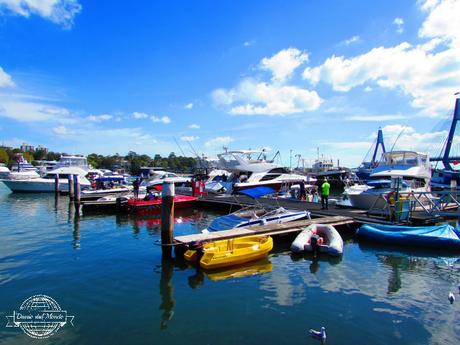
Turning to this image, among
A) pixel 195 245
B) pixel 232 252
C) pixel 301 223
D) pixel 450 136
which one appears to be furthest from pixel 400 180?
pixel 450 136

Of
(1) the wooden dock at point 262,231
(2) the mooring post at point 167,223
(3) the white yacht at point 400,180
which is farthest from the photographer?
(3) the white yacht at point 400,180

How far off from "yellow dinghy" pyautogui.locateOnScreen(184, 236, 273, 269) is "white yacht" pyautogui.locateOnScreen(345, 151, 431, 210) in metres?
11.0

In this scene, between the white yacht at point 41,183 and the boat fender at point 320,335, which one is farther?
the white yacht at point 41,183

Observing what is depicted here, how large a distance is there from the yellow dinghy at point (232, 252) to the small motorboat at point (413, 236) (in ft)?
17.9

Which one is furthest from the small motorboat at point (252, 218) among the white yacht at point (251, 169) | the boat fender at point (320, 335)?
the white yacht at point (251, 169)

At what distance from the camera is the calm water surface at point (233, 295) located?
7316mm

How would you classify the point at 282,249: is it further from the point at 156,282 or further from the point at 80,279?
the point at 80,279

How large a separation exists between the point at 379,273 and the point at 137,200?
19.3 meters

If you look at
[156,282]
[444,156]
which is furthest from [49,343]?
[444,156]

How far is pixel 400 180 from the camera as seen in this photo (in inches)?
844

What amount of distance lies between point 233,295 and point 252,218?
23.8 feet

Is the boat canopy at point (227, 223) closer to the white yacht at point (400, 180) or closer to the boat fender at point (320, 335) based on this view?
the boat fender at point (320, 335)

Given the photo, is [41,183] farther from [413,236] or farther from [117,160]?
[117,160]

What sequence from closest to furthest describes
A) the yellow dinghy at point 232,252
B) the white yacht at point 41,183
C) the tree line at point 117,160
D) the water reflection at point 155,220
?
the yellow dinghy at point 232,252, the water reflection at point 155,220, the white yacht at point 41,183, the tree line at point 117,160
